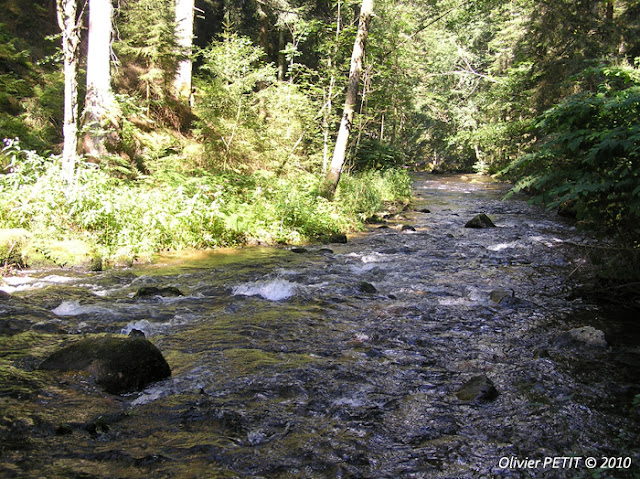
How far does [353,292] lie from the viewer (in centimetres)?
697

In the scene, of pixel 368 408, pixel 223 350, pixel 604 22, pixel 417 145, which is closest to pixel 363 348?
pixel 368 408

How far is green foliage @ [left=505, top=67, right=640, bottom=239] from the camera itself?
4.90 meters

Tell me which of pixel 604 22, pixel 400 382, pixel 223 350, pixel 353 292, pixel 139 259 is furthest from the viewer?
pixel 604 22

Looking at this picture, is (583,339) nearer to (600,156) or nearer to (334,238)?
(600,156)

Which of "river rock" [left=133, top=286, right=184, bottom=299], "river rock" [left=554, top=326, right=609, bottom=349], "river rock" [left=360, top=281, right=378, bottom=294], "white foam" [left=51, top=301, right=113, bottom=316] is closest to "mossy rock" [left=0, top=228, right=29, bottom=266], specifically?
"white foam" [left=51, top=301, right=113, bottom=316]

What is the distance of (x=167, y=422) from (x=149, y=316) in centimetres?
254

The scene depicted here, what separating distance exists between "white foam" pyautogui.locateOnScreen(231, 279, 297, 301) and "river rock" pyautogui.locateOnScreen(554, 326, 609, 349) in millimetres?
3820

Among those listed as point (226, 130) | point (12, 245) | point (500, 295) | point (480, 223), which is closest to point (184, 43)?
point (226, 130)

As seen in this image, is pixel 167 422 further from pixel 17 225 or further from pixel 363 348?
pixel 17 225

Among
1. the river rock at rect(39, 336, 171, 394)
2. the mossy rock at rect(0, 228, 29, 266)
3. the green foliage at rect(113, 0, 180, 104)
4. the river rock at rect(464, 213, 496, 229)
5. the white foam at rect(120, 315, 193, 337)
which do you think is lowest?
the white foam at rect(120, 315, 193, 337)

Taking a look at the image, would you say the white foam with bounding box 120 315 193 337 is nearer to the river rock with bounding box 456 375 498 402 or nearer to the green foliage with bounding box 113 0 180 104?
the river rock with bounding box 456 375 498 402

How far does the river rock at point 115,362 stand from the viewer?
356 centimetres

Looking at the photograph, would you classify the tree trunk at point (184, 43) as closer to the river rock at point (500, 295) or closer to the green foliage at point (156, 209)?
the green foliage at point (156, 209)

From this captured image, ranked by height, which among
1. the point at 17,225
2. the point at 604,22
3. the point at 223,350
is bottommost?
the point at 223,350
